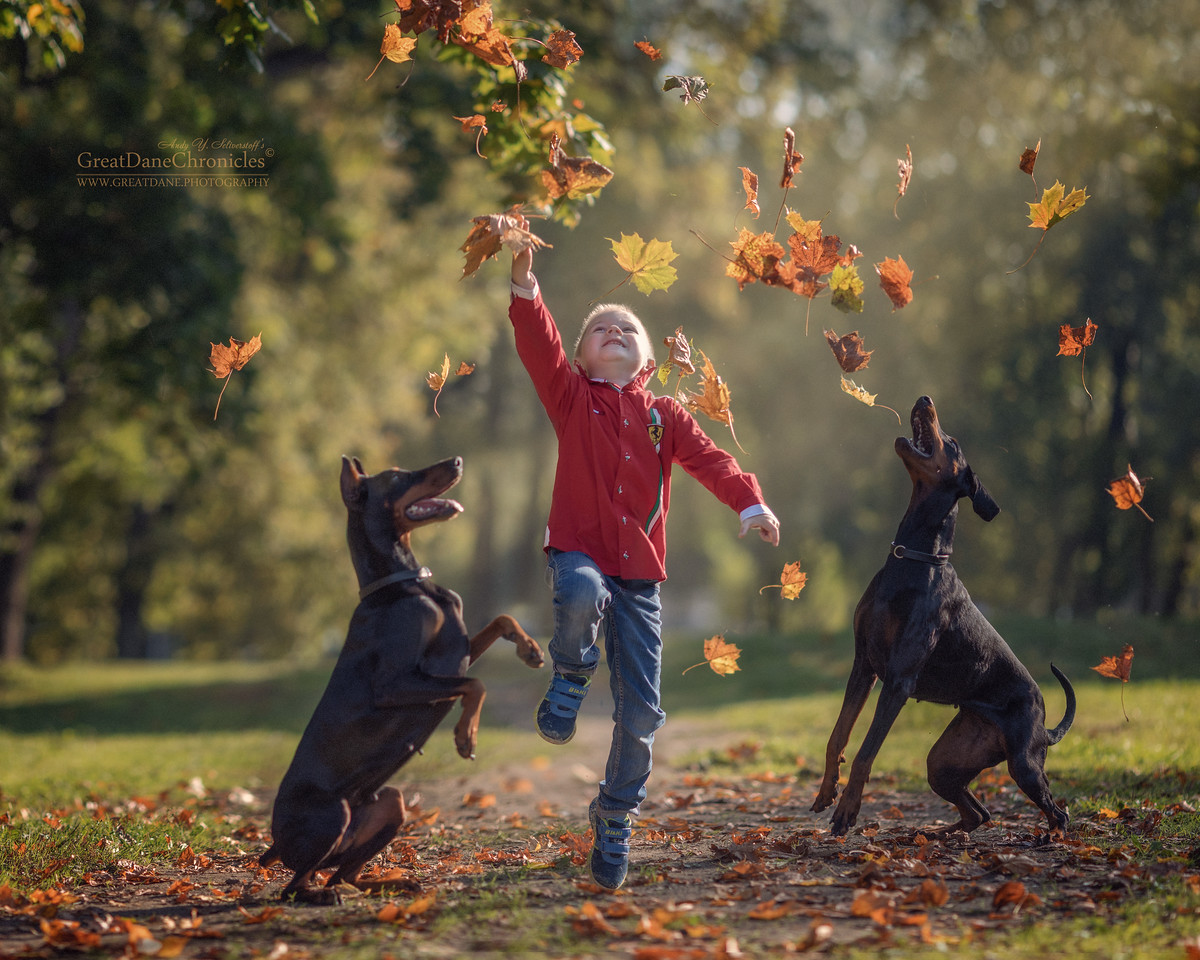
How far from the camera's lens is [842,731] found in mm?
5016

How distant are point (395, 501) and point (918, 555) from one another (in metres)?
2.54

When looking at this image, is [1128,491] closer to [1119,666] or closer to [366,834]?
[1119,666]

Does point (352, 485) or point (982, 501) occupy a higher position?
point (982, 501)

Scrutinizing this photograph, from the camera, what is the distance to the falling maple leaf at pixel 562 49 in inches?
219

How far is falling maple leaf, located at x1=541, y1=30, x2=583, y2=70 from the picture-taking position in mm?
5555

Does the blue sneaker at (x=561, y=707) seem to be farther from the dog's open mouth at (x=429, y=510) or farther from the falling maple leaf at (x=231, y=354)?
the falling maple leaf at (x=231, y=354)

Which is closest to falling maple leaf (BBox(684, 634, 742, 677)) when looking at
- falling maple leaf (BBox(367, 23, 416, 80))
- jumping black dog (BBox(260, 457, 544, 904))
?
jumping black dog (BBox(260, 457, 544, 904))

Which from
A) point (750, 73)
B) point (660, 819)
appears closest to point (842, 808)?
point (660, 819)

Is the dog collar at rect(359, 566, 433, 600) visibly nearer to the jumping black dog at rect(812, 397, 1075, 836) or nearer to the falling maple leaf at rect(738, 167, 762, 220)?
the jumping black dog at rect(812, 397, 1075, 836)

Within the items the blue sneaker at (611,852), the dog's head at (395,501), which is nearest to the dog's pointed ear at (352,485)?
the dog's head at (395,501)

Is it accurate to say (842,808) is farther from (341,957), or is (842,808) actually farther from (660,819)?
(341,957)

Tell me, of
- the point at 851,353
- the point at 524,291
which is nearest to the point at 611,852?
the point at 524,291

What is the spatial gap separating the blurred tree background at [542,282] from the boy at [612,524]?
8.21 feet

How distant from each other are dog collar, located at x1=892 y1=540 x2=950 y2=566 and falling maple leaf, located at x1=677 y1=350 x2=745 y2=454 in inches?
40.0
